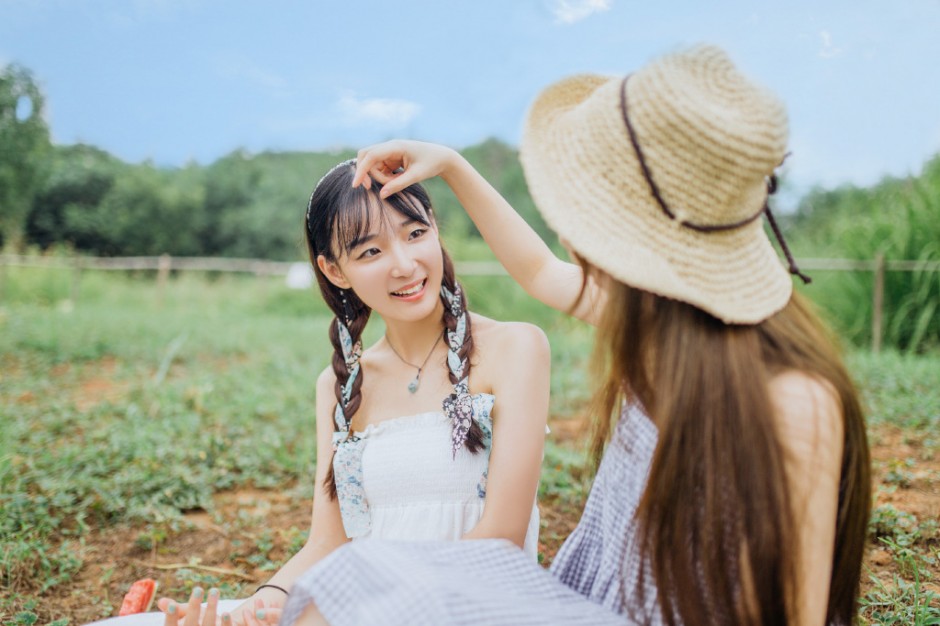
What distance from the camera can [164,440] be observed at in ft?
12.7

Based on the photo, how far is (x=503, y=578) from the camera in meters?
1.26

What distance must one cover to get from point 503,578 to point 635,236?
592mm

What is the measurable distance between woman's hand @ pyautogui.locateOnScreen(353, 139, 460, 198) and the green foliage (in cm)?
614

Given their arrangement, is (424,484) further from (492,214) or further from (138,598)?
(138,598)

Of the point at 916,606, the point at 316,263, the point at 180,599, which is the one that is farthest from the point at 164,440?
the point at 916,606

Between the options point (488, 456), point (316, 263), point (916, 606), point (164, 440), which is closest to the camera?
point (488, 456)

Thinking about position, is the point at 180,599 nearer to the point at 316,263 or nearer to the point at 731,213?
Answer: the point at 316,263

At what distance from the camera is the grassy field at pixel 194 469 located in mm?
2488

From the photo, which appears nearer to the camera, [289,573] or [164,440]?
[289,573]

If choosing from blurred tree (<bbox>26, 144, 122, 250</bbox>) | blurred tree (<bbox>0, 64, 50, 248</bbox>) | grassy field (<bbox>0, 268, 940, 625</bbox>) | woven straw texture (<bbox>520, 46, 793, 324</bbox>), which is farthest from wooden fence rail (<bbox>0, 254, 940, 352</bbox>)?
blurred tree (<bbox>26, 144, 122, 250</bbox>)

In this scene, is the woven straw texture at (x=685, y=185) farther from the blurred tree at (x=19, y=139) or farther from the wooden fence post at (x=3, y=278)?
the wooden fence post at (x=3, y=278)

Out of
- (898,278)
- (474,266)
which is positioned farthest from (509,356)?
(474,266)

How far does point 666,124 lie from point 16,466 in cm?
337

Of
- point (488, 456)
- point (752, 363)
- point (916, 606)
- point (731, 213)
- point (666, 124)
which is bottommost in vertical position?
point (916, 606)
